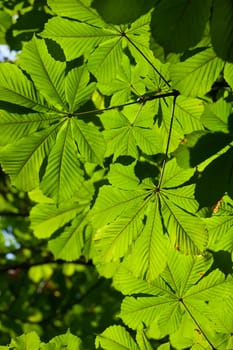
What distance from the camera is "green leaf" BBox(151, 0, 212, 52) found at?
2.62 ft

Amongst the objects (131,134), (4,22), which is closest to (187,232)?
(131,134)

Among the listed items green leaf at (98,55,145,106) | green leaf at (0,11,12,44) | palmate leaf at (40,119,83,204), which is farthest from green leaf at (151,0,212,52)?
green leaf at (0,11,12,44)

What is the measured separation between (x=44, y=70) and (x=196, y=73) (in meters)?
0.57

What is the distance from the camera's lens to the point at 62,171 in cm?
144

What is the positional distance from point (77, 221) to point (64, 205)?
0.09m

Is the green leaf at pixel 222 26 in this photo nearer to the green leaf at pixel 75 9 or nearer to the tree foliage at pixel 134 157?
the tree foliage at pixel 134 157

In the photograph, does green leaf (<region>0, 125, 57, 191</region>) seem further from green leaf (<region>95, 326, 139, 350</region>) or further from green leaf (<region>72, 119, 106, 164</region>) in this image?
green leaf (<region>95, 326, 139, 350</region>)

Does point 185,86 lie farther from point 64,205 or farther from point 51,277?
point 51,277

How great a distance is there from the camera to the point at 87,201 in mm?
2176

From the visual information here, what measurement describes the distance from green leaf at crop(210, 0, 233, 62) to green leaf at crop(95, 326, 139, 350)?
106cm

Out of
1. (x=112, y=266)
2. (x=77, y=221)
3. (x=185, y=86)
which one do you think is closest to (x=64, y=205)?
(x=77, y=221)

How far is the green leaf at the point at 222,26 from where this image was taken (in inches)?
30.8

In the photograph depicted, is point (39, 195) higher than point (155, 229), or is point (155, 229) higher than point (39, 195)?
point (39, 195)

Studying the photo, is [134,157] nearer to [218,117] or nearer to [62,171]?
[62,171]
